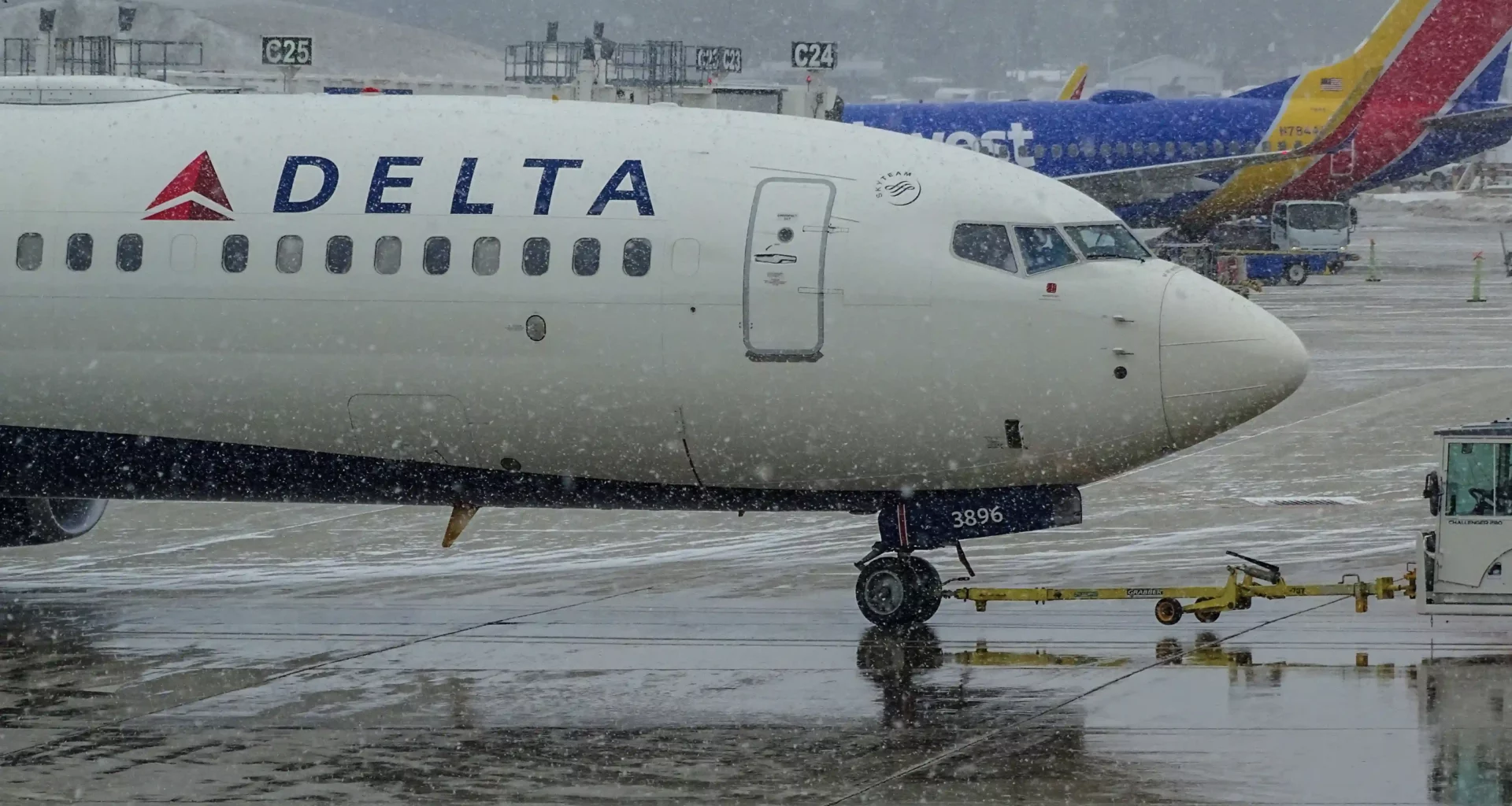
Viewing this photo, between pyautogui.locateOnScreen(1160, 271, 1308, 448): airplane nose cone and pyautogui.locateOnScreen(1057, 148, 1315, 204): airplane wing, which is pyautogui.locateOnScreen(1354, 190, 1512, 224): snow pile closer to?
pyautogui.locateOnScreen(1057, 148, 1315, 204): airplane wing

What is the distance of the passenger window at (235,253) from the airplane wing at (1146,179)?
39.4 meters

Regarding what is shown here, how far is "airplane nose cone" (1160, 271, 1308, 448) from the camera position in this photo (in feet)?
53.0

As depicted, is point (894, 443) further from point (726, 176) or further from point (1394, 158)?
point (1394, 158)

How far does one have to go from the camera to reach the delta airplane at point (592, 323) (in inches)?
650

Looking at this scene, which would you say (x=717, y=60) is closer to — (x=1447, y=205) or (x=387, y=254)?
(x=387, y=254)

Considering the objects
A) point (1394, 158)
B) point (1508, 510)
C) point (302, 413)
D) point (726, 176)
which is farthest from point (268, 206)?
point (1394, 158)

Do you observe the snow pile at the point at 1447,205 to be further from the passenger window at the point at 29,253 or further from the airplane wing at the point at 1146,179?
the passenger window at the point at 29,253

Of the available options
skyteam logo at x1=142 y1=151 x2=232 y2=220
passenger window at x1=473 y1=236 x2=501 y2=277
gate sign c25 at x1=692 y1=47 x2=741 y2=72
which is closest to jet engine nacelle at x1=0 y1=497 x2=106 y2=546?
skyteam logo at x1=142 y1=151 x2=232 y2=220

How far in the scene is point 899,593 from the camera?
57.1ft

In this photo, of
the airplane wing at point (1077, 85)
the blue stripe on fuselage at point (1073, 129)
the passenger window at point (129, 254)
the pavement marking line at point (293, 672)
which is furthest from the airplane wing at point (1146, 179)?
the passenger window at point (129, 254)

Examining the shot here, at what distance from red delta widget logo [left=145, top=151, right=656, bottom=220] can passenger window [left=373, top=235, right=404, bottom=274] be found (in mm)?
251

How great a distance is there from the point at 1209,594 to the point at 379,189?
7460 millimetres

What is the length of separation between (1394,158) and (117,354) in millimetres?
60299

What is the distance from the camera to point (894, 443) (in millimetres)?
16797
